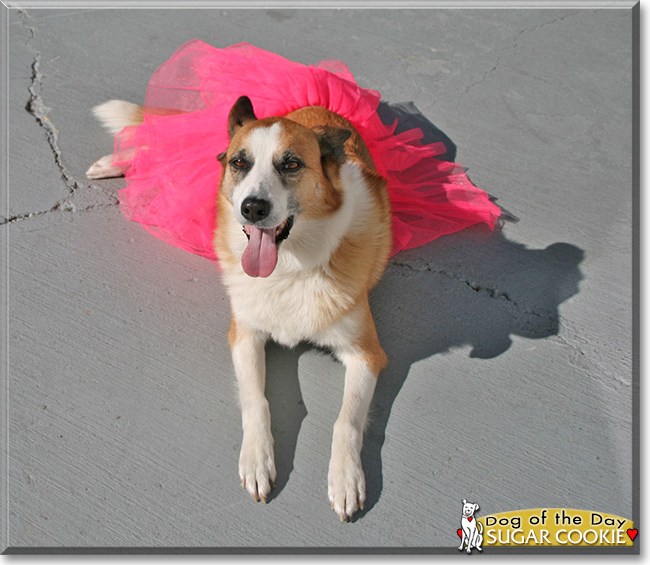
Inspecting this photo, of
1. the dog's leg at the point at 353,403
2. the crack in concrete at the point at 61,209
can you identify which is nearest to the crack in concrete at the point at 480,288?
the dog's leg at the point at 353,403

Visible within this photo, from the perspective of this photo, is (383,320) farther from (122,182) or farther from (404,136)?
(122,182)

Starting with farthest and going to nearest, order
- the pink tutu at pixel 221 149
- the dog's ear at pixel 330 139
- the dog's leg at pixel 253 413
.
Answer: the pink tutu at pixel 221 149, the dog's ear at pixel 330 139, the dog's leg at pixel 253 413

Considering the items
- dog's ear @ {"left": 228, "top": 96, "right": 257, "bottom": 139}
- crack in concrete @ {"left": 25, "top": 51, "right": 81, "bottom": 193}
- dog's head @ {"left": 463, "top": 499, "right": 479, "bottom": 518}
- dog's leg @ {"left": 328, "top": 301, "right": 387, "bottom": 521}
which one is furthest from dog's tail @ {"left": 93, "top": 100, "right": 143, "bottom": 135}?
dog's head @ {"left": 463, "top": 499, "right": 479, "bottom": 518}

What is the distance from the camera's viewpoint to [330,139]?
2512 mm

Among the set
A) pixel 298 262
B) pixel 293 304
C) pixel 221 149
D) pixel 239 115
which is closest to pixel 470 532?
pixel 293 304

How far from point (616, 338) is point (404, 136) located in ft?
5.99

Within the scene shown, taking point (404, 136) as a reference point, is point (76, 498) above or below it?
Answer: below

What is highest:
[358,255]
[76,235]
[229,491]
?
[358,255]

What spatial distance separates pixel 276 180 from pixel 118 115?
79.9 inches

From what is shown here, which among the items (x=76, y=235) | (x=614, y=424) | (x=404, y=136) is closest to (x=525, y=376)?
(x=614, y=424)

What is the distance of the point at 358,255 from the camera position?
2.67m

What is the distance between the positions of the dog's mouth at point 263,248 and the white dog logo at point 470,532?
4.22 feet

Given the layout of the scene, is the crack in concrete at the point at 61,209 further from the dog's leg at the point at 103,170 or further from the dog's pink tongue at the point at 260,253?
the dog's pink tongue at the point at 260,253

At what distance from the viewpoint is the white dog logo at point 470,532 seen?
2197 mm
